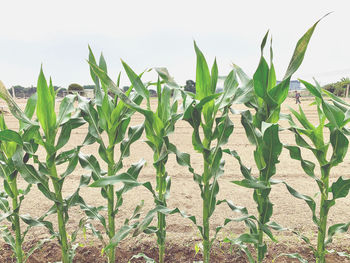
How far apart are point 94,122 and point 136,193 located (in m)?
1.83

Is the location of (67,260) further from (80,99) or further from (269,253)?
(269,253)

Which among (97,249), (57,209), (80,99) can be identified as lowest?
(97,249)

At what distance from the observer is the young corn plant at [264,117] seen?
1.50 metres

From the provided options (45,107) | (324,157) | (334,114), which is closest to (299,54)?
(334,114)

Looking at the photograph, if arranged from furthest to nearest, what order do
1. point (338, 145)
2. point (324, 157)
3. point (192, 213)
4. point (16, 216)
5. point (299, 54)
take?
point (192, 213) → point (16, 216) → point (324, 157) → point (338, 145) → point (299, 54)

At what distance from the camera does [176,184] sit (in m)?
3.79

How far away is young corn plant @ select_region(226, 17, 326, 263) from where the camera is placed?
1.50m

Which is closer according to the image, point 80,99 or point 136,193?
point 80,99

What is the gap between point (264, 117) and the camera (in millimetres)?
1669

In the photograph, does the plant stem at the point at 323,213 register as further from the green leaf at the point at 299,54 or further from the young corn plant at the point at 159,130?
the young corn plant at the point at 159,130

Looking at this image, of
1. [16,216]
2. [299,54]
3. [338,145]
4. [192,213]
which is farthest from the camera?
[192,213]

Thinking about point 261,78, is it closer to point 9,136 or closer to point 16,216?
point 9,136

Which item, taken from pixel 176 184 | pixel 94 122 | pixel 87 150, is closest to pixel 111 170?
pixel 94 122

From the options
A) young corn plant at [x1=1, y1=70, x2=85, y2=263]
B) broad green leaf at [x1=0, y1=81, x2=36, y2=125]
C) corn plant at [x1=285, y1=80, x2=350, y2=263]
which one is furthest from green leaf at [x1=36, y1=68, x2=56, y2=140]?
corn plant at [x1=285, y1=80, x2=350, y2=263]
